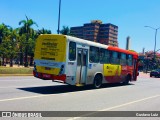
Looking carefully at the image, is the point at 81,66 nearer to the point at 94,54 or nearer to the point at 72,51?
the point at 72,51

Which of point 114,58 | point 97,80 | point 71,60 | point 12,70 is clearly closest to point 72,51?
point 71,60

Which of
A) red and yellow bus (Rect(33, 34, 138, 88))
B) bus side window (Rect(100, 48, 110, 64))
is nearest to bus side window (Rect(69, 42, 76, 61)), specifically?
red and yellow bus (Rect(33, 34, 138, 88))

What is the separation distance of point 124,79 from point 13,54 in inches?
1549

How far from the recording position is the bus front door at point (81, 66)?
16.6 m

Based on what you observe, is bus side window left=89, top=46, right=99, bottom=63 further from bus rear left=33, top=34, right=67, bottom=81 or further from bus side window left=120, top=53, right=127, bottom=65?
bus side window left=120, top=53, right=127, bottom=65

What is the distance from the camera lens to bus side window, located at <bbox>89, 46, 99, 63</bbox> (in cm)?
1788

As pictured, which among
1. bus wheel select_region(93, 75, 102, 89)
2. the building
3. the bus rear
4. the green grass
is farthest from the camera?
the building

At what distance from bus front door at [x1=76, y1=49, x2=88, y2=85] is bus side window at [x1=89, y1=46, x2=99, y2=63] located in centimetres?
59

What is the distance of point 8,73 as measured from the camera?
2686 centimetres

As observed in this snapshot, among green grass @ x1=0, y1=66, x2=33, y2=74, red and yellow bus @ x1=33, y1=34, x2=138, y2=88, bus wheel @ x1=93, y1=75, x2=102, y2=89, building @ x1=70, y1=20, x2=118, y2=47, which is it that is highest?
building @ x1=70, y1=20, x2=118, y2=47

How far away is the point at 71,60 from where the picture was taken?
1583 cm

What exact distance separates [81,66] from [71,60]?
4.00ft

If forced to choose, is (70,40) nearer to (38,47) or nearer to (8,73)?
(38,47)

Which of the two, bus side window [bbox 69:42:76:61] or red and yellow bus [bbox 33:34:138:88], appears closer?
red and yellow bus [bbox 33:34:138:88]
